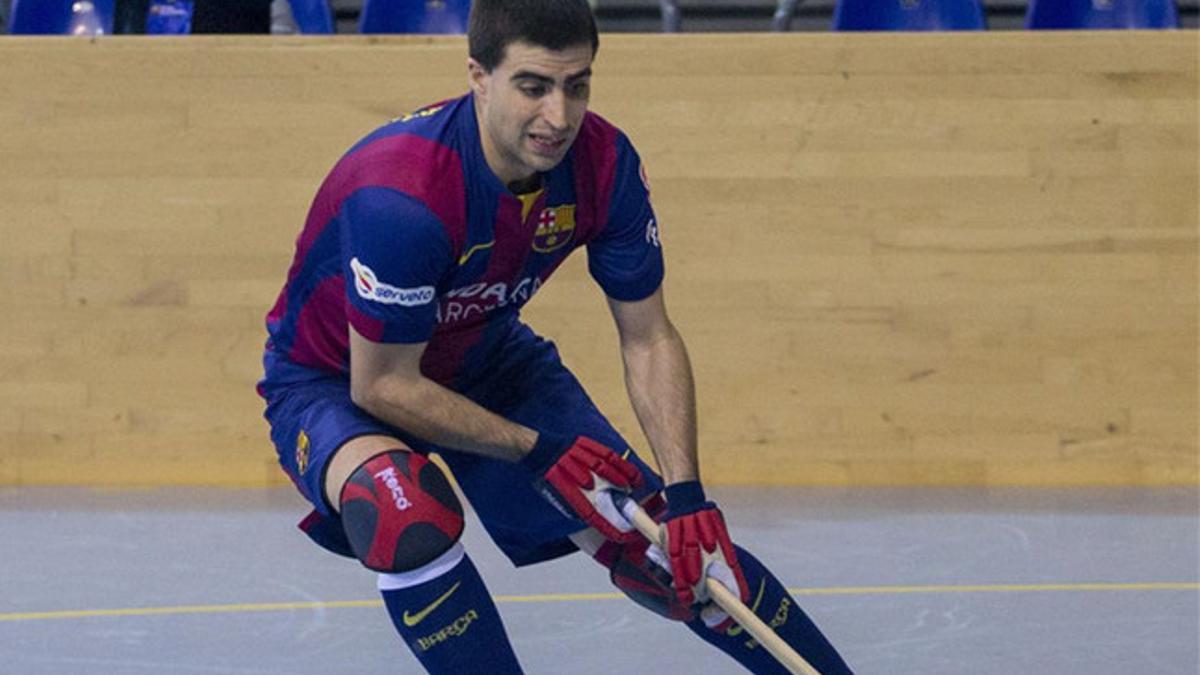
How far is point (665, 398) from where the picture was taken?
3.69 m

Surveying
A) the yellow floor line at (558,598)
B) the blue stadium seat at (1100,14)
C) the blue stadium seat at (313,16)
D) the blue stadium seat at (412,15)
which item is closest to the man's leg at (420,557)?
the yellow floor line at (558,598)

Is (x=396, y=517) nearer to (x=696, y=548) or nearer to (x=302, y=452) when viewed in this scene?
(x=302, y=452)

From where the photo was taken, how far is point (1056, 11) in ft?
24.8

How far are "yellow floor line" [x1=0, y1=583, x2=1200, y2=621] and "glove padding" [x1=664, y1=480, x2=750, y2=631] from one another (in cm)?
147

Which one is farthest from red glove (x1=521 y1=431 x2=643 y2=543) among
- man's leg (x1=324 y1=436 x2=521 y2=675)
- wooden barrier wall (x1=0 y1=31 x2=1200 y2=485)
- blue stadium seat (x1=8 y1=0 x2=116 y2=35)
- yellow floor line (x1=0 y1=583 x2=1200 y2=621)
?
blue stadium seat (x1=8 y1=0 x2=116 y2=35)

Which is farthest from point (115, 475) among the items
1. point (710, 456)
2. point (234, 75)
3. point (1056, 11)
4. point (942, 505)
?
point (1056, 11)

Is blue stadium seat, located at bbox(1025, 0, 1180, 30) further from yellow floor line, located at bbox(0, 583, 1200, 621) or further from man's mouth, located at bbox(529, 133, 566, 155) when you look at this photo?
man's mouth, located at bbox(529, 133, 566, 155)

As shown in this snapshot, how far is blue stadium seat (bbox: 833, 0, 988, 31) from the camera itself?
24.5ft

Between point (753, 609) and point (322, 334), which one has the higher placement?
point (322, 334)

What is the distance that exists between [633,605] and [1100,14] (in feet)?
12.3

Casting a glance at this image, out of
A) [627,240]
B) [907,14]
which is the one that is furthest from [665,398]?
[907,14]

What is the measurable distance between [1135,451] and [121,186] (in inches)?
134

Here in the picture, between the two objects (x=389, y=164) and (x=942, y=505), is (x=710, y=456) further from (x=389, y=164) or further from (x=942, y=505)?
(x=389, y=164)

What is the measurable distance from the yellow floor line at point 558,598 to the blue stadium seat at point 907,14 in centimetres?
296
